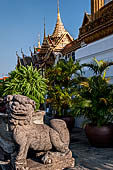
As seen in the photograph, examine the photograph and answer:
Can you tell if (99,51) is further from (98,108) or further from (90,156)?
(90,156)

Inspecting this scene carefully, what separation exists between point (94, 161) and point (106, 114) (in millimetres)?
1238

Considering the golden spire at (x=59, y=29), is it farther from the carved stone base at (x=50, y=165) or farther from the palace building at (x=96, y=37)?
the carved stone base at (x=50, y=165)

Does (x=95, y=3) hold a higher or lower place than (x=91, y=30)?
higher

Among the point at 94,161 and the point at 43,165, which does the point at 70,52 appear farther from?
the point at 43,165

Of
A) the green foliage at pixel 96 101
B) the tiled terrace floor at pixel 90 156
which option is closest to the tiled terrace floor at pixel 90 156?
the tiled terrace floor at pixel 90 156

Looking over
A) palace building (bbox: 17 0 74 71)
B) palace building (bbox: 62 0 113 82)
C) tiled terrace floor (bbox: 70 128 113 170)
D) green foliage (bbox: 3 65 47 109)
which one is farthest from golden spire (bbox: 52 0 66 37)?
tiled terrace floor (bbox: 70 128 113 170)

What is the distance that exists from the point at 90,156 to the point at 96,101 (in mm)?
1216

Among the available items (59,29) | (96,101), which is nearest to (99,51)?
(96,101)

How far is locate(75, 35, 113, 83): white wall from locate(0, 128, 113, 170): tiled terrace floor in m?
2.32

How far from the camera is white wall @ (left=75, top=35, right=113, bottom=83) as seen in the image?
5914mm

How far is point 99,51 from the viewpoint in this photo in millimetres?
6344

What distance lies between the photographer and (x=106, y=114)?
447 cm

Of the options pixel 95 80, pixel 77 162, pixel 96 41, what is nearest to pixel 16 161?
pixel 77 162

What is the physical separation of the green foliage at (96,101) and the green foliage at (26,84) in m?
0.92
